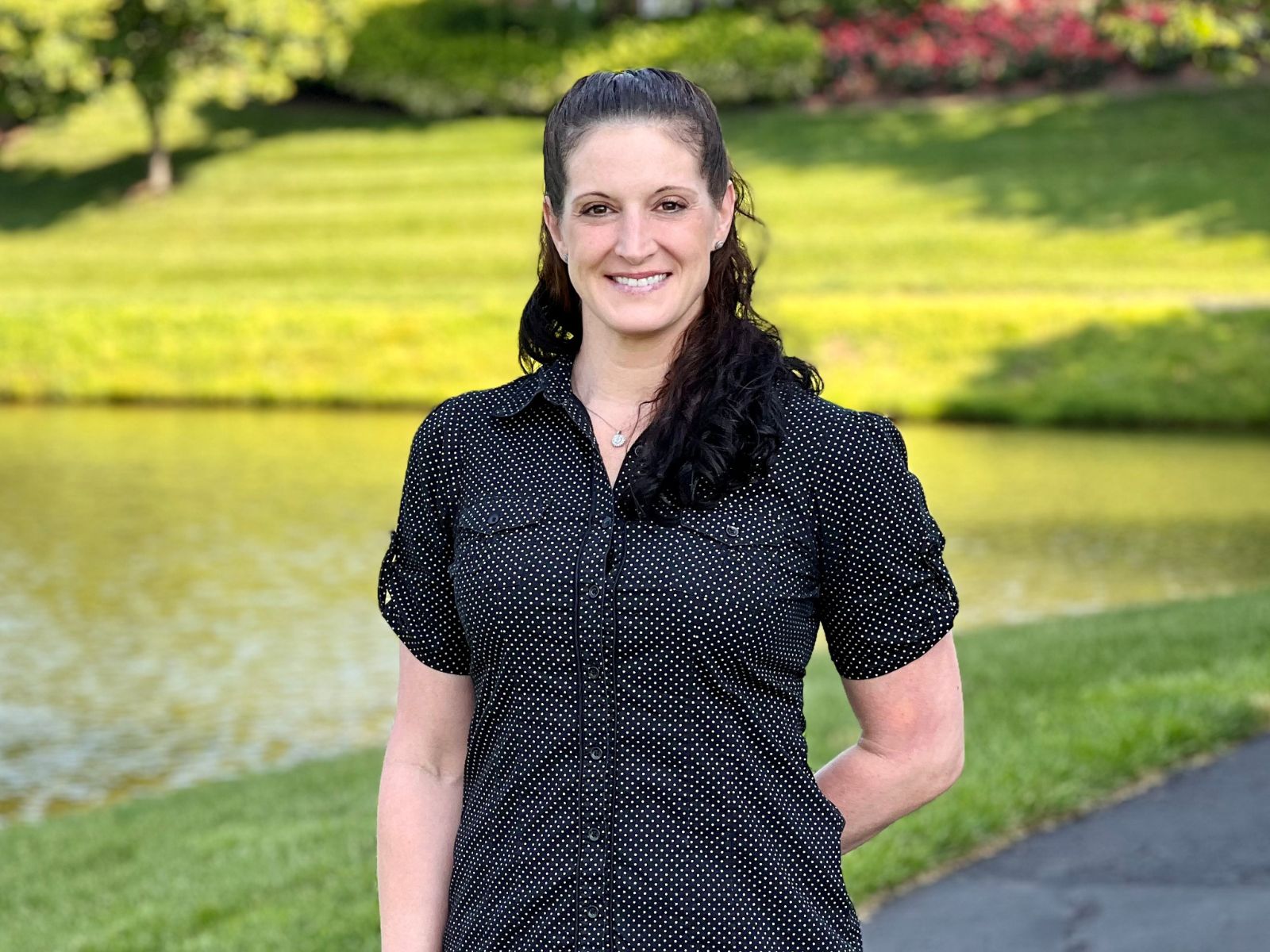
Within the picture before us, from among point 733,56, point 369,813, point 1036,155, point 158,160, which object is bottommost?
point 158,160

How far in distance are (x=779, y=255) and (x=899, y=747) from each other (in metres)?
23.1

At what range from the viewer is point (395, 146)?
3328 cm

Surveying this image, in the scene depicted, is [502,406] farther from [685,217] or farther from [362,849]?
[362,849]

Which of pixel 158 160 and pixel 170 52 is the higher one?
pixel 170 52

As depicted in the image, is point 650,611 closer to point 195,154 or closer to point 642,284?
point 642,284

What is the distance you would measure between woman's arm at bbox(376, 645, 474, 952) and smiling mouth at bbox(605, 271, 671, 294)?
0.51 m

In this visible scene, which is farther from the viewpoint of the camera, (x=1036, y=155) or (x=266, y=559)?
(x=1036, y=155)

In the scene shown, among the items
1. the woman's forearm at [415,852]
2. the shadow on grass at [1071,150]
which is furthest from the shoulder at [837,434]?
the shadow on grass at [1071,150]

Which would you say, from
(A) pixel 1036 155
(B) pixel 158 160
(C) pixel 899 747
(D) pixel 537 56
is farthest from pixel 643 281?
(D) pixel 537 56

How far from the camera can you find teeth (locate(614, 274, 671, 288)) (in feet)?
6.98

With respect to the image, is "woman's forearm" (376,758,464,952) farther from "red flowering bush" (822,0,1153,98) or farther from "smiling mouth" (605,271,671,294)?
"red flowering bush" (822,0,1153,98)

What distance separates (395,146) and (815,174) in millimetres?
8726

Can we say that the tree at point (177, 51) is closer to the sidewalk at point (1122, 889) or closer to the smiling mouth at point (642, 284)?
the sidewalk at point (1122, 889)

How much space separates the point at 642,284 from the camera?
2129mm
